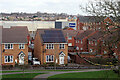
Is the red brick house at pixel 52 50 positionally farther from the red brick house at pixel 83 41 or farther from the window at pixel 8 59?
the red brick house at pixel 83 41

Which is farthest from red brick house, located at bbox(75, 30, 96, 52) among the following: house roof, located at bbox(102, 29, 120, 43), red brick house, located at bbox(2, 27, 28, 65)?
house roof, located at bbox(102, 29, 120, 43)

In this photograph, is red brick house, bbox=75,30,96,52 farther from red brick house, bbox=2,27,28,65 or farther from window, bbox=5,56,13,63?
window, bbox=5,56,13,63

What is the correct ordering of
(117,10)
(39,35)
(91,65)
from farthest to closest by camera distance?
1. (39,35)
2. (91,65)
3. (117,10)

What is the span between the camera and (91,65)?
38.8 m

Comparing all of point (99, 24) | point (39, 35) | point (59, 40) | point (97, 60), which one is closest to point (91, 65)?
point (97, 60)

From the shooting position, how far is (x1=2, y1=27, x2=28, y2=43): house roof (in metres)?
39.6

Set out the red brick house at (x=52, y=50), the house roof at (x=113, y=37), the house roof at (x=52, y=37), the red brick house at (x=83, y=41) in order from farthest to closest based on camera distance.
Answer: the red brick house at (x=83, y=41)
the house roof at (x=52, y=37)
the red brick house at (x=52, y=50)
the house roof at (x=113, y=37)

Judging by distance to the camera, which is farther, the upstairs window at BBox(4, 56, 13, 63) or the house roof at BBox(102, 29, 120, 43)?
the upstairs window at BBox(4, 56, 13, 63)

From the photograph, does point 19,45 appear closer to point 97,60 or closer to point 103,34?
point 97,60

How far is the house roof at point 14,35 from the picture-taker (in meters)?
39.6

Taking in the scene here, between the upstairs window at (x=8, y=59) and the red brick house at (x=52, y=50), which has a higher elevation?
the red brick house at (x=52, y=50)

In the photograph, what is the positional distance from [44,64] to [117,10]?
24.7 metres

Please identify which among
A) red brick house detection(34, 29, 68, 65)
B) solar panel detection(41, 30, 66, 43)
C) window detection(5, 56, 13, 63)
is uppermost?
solar panel detection(41, 30, 66, 43)

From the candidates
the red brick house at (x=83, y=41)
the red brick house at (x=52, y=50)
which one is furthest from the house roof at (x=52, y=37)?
the red brick house at (x=83, y=41)
